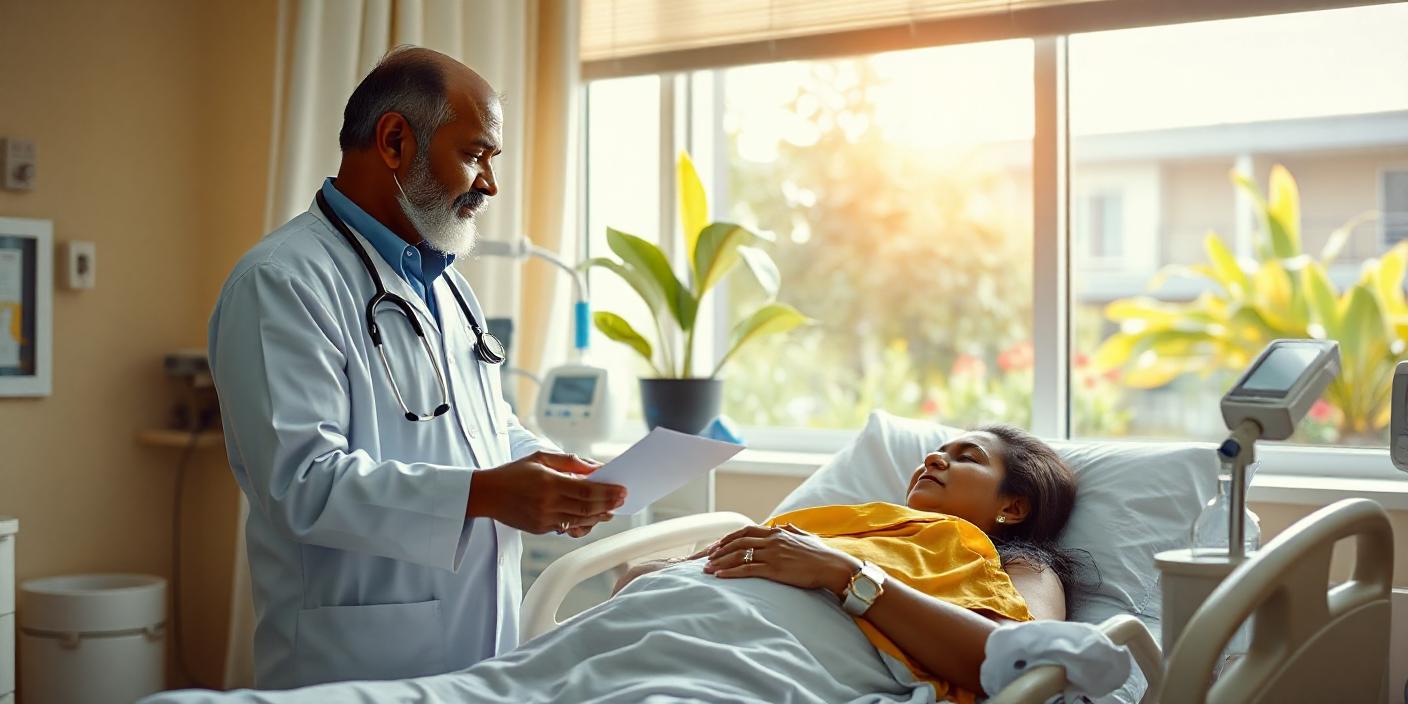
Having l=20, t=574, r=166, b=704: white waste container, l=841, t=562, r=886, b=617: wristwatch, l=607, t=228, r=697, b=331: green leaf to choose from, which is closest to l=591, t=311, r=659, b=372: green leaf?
l=607, t=228, r=697, b=331: green leaf

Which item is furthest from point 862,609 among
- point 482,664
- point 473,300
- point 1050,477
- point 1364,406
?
point 1364,406

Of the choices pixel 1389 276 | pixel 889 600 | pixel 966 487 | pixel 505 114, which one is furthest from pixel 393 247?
pixel 1389 276

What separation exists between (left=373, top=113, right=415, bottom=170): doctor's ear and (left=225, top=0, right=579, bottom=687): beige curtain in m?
1.18

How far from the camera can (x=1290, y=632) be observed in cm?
130

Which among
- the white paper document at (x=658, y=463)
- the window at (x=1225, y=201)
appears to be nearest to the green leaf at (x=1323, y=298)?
the window at (x=1225, y=201)

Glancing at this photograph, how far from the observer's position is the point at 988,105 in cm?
573

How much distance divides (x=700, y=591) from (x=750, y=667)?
17cm

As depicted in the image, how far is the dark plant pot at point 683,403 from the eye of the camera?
2.61 metres

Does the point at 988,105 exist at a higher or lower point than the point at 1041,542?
higher

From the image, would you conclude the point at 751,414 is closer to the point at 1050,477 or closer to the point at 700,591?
the point at 1050,477

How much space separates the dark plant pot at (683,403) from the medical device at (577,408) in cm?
13

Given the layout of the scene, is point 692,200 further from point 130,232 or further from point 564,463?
point 130,232

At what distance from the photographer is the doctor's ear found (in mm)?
1580

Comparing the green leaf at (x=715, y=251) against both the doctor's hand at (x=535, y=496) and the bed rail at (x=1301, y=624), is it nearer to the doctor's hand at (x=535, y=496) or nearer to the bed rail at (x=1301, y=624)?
the doctor's hand at (x=535, y=496)
